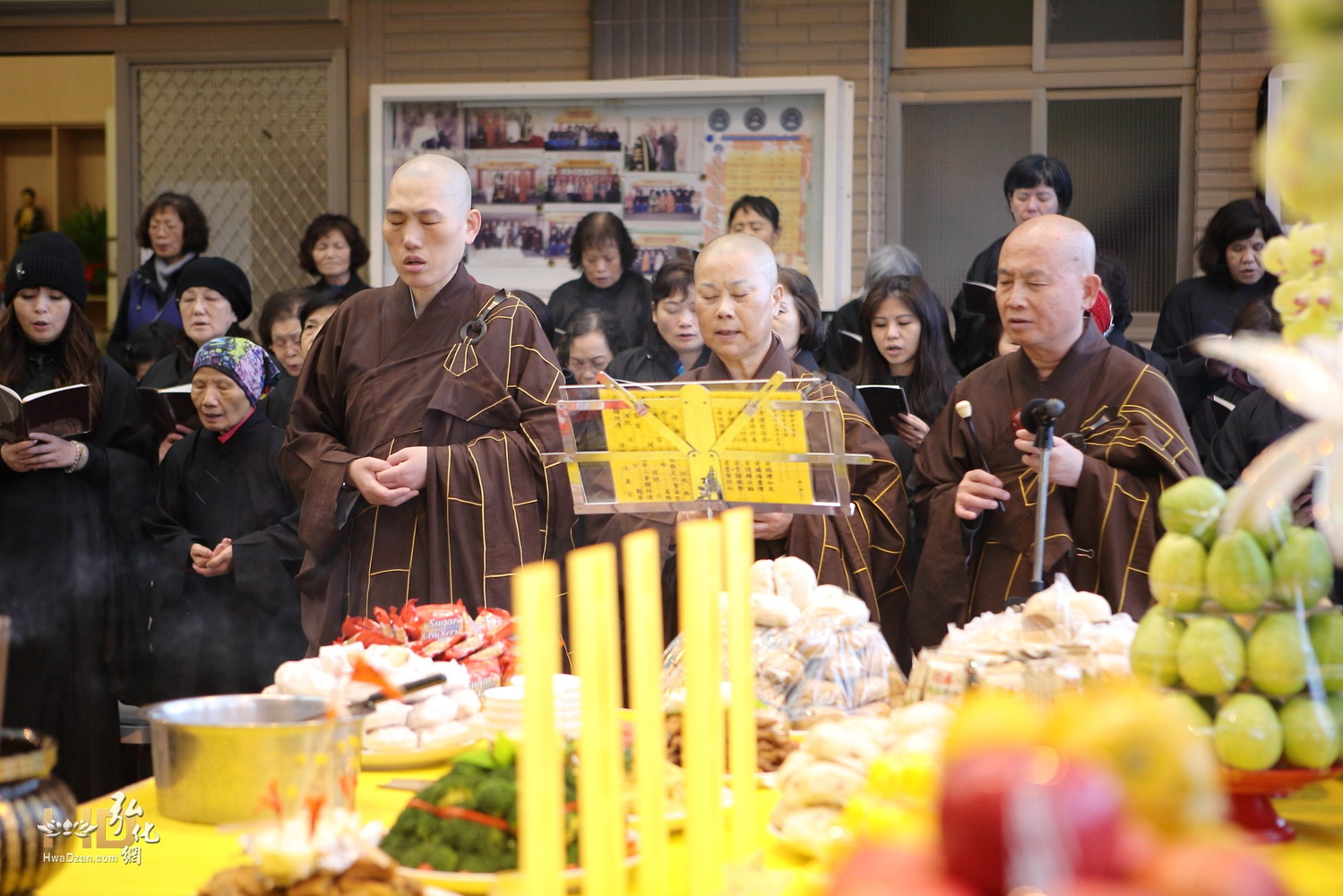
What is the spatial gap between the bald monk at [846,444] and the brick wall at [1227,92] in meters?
3.83

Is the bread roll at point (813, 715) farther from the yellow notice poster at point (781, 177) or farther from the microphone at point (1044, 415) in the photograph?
the yellow notice poster at point (781, 177)

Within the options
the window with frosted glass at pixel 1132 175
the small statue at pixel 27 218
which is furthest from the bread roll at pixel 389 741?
the small statue at pixel 27 218

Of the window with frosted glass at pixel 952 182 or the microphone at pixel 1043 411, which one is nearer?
the microphone at pixel 1043 411

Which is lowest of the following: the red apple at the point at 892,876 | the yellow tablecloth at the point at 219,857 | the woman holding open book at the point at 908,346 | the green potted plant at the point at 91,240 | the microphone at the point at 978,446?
the yellow tablecloth at the point at 219,857

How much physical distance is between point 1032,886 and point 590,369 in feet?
14.2

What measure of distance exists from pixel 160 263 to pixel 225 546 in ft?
7.30

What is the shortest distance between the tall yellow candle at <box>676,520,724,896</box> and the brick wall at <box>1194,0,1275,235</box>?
6.08 metres

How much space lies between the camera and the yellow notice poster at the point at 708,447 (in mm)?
2543

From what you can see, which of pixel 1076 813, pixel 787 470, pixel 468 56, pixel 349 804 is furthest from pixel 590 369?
pixel 1076 813

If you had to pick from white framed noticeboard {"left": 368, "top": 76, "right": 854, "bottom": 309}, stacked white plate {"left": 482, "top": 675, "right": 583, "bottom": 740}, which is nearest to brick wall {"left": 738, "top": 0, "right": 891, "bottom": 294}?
white framed noticeboard {"left": 368, "top": 76, "right": 854, "bottom": 309}

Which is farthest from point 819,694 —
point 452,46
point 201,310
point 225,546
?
point 452,46

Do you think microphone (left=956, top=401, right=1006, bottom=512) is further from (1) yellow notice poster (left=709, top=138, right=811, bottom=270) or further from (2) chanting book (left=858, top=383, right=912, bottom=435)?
(1) yellow notice poster (left=709, top=138, right=811, bottom=270)

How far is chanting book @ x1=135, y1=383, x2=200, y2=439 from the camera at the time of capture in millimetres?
4559

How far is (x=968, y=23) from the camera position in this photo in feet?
22.8
